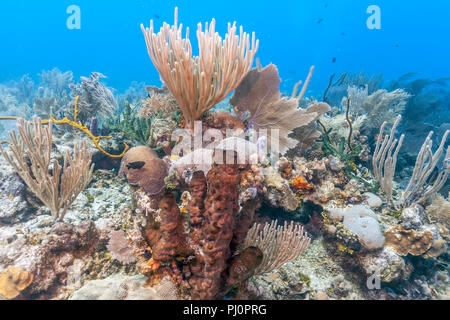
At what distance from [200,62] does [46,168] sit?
7.90 ft

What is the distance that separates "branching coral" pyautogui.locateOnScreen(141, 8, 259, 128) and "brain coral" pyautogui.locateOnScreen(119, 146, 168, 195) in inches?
36.9

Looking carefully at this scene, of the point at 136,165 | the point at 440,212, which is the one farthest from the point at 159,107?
the point at 440,212

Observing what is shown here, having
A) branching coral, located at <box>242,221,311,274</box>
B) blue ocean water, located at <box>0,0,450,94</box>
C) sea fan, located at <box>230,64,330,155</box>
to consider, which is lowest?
branching coral, located at <box>242,221,311,274</box>

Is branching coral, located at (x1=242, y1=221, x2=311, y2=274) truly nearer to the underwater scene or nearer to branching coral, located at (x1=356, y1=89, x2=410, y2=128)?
the underwater scene

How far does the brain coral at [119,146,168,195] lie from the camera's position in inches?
117

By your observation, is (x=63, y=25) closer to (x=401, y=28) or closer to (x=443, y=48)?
(x=401, y=28)

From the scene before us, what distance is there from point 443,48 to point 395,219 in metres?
127

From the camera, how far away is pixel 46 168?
2639 mm

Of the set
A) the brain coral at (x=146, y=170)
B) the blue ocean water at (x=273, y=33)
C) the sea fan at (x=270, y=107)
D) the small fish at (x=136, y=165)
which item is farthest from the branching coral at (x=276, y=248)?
the blue ocean water at (x=273, y=33)

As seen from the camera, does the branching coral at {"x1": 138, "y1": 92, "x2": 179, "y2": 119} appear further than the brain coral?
Yes

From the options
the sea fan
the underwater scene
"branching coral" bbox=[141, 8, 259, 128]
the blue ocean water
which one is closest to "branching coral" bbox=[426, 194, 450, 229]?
the underwater scene

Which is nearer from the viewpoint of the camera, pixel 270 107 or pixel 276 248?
pixel 276 248

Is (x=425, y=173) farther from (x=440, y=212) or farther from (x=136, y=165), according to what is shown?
(x=136, y=165)
